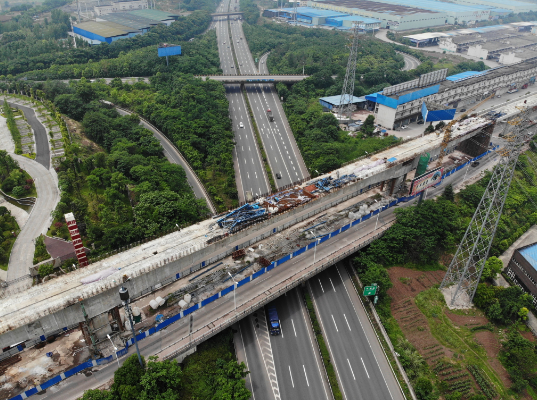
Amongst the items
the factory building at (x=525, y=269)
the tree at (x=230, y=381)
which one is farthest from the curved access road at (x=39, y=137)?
the factory building at (x=525, y=269)

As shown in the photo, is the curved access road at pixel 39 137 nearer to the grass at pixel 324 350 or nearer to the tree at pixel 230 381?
the tree at pixel 230 381

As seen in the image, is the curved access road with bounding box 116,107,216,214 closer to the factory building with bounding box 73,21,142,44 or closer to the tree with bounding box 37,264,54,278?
the tree with bounding box 37,264,54,278

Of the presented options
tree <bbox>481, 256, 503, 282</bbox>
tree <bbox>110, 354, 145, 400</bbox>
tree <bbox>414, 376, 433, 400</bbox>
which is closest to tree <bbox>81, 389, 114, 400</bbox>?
tree <bbox>110, 354, 145, 400</bbox>

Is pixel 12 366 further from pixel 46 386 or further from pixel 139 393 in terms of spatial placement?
pixel 139 393

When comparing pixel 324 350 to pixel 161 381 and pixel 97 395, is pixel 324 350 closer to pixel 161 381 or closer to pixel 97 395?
pixel 161 381

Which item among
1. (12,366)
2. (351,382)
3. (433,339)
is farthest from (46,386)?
(433,339)

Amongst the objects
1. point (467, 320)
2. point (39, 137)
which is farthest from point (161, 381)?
point (39, 137)
